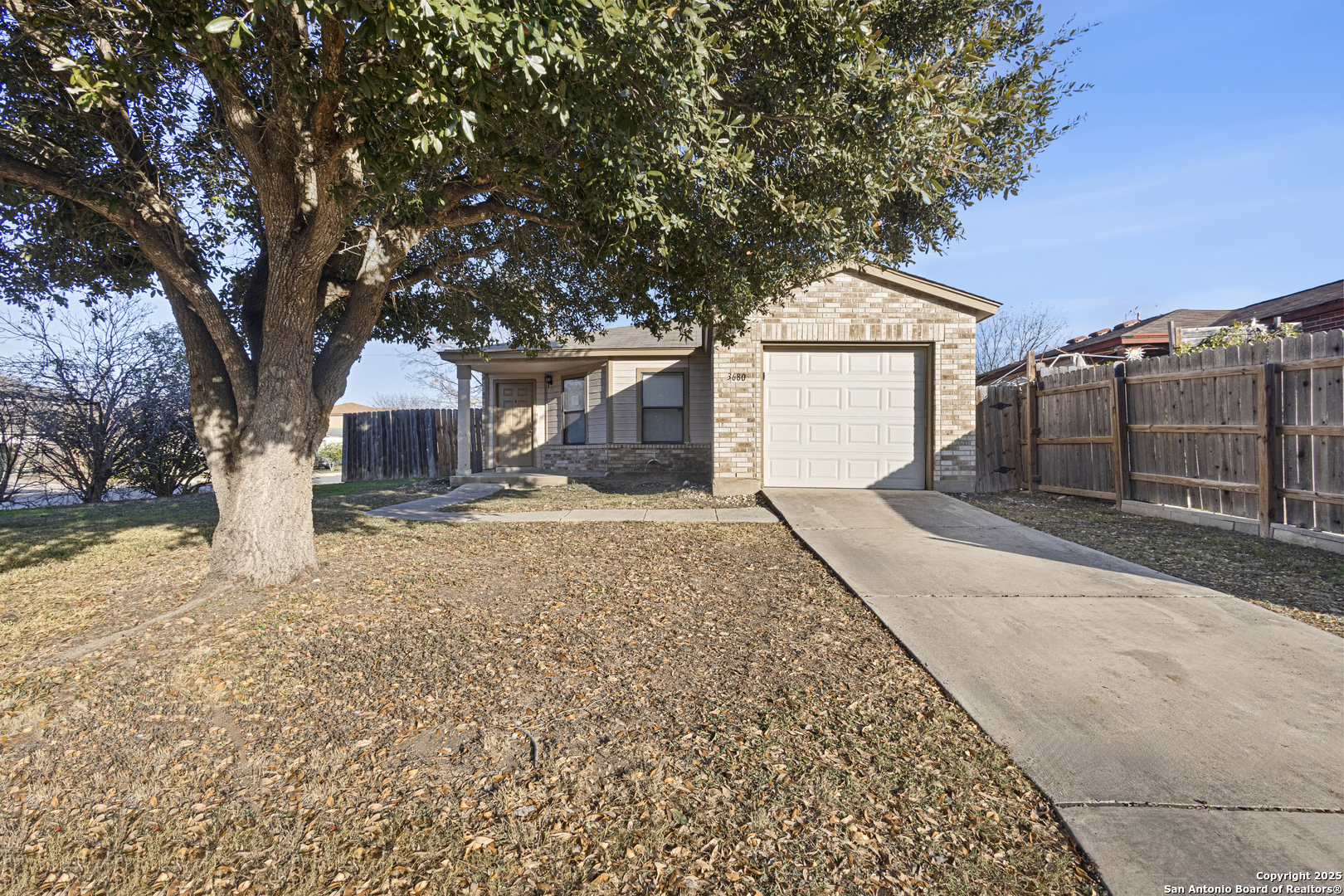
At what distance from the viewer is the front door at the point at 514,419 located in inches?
672

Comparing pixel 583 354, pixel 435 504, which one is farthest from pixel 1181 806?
pixel 583 354

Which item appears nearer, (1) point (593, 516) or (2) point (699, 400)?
(1) point (593, 516)

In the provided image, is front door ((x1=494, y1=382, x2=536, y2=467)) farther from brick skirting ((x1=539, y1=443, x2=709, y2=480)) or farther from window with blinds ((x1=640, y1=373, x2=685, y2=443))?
window with blinds ((x1=640, y1=373, x2=685, y2=443))

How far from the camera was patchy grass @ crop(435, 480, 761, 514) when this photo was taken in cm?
1011

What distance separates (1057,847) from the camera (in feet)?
7.02

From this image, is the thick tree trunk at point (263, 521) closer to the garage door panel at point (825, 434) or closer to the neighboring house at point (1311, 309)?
the garage door panel at point (825, 434)

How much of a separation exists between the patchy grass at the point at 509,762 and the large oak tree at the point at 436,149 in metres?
1.92

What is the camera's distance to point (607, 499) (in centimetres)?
1130

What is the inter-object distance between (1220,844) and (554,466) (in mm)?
14394

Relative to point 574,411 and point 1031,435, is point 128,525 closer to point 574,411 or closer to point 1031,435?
point 574,411

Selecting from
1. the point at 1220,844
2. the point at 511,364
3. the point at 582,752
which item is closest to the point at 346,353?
the point at 582,752

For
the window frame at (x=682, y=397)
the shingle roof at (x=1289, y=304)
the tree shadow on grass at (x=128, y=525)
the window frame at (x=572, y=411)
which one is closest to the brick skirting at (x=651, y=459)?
the window frame at (x=682, y=397)

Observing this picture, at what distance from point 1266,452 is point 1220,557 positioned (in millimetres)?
1475

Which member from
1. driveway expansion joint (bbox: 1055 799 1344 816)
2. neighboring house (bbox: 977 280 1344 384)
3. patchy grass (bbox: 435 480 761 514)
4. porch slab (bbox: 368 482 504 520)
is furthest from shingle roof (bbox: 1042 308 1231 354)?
driveway expansion joint (bbox: 1055 799 1344 816)
